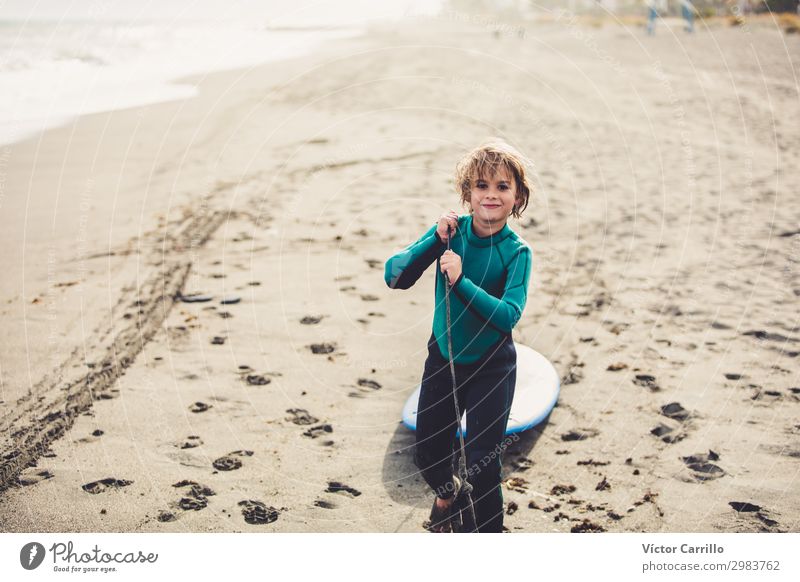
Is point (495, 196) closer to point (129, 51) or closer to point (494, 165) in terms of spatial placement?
point (494, 165)

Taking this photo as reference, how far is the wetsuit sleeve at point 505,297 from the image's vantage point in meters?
2.62

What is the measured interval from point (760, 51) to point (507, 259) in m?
19.1

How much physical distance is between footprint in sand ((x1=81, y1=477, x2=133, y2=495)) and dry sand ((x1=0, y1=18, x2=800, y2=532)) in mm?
17

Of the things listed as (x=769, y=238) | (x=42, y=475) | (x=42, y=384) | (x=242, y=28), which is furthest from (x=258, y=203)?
(x=242, y=28)

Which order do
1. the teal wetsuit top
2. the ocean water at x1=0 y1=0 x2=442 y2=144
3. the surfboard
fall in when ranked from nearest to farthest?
the teal wetsuit top → the surfboard → the ocean water at x1=0 y1=0 x2=442 y2=144

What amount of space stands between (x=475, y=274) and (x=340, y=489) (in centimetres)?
127

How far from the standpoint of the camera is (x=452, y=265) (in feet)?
8.61

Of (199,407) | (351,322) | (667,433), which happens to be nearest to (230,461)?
(199,407)

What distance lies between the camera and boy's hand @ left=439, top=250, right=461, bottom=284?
103 inches

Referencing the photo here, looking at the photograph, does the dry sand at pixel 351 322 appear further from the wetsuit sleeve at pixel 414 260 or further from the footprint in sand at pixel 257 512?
the wetsuit sleeve at pixel 414 260

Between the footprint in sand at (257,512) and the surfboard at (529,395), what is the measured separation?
2.64 ft

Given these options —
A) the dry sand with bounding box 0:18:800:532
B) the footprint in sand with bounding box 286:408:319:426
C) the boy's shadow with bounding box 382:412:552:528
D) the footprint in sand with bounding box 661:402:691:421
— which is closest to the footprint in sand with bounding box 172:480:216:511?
the dry sand with bounding box 0:18:800:532

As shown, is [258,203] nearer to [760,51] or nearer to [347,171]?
[347,171]

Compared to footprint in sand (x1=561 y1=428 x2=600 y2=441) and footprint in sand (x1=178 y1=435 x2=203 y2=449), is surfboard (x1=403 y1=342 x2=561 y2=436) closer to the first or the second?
footprint in sand (x1=561 y1=428 x2=600 y2=441)
